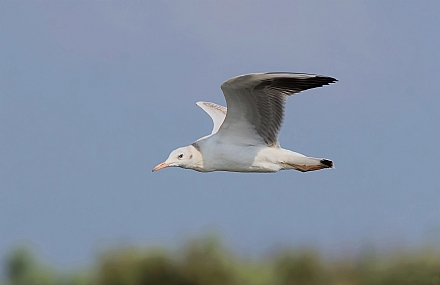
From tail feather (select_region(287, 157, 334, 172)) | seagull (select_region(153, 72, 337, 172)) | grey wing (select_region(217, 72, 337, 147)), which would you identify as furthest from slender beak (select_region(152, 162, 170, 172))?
tail feather (select_region(287, 157, 334, 172))

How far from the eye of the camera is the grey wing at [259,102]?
9250mm

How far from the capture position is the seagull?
9688mm

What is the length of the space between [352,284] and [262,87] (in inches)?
158

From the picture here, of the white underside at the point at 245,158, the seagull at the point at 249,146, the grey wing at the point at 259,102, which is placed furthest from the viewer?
the white underside at the point at 245,158

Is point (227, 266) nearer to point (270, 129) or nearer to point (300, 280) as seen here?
point (300, 280)

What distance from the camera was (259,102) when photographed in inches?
381

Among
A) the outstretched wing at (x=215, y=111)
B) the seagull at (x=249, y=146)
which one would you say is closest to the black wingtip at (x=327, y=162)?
the seagull at (x=249, y=146)

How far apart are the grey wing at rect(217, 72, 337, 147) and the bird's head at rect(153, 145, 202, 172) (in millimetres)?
351

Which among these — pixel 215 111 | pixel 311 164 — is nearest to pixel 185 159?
pixel 311 164

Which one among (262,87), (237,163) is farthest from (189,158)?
(262,87)

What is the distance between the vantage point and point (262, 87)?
31.1ft

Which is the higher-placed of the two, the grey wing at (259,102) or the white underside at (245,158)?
the grey wing at (259,102)

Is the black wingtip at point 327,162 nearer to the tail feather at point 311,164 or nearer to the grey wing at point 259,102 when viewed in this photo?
the tail feather at point 311,164

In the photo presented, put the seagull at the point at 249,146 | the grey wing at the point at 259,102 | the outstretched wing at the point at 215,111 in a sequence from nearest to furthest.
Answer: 1. the grey wing at the point at 259,102
2. the seagull at the point at 249,146
3. the outstretched wing at the point at 215,111
